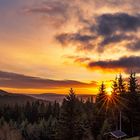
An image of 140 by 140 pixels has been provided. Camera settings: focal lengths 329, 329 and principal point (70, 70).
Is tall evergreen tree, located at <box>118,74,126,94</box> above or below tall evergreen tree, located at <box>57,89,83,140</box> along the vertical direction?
above

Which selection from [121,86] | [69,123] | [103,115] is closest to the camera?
[69,123]

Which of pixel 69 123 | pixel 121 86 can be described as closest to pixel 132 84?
pixel 121 86

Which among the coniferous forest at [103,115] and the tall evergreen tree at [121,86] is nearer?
the coniferous forest at [103,115]

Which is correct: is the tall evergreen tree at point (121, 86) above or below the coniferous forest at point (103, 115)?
above

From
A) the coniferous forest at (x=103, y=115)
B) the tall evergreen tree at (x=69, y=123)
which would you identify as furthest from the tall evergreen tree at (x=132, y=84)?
the tall evergreen tree at (x=69, y=123)

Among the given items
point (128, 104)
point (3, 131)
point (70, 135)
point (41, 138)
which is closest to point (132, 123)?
point (128, 104)

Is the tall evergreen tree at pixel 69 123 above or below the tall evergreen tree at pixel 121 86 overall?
below

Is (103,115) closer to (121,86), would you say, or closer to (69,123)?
(121,86)

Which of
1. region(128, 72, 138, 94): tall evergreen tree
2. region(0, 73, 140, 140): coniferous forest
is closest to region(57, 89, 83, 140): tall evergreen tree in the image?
region(0, 73, 140, 140): coniferous forest

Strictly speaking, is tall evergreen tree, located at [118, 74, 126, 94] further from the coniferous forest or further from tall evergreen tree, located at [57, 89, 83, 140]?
tall evergreen tree, located at [57, 89, 83, 140]

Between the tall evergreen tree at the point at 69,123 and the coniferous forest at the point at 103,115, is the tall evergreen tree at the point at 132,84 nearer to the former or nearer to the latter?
the coniferous forest at the point at 103,115

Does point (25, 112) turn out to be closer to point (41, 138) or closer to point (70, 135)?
point (41, 138)

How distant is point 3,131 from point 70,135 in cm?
6135

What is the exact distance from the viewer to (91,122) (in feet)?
241
